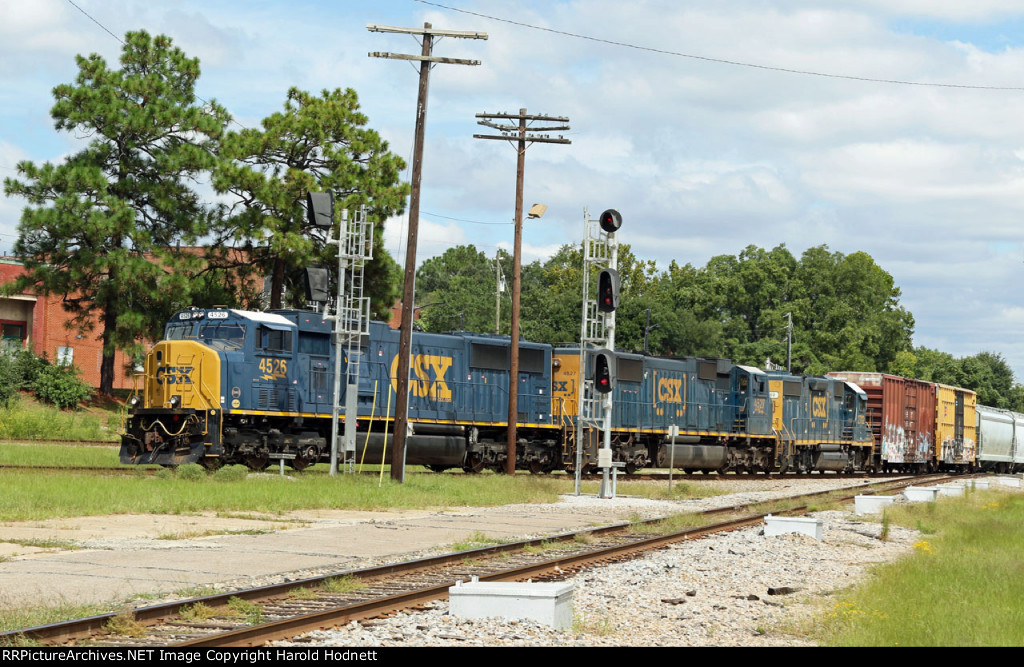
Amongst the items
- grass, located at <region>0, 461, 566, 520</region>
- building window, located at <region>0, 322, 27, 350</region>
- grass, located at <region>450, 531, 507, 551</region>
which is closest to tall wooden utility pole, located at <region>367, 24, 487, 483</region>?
grass, located at <region>0, 461, 566, 520</region>

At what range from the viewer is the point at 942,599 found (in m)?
12.1

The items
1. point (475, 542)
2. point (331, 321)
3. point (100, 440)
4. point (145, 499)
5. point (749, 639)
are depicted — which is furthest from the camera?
point (100, 440)

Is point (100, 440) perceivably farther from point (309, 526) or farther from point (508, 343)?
point (309, 526)

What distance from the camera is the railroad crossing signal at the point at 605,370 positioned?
25219 mm

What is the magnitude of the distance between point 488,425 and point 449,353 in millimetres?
2606

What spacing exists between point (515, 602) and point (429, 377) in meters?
22.1

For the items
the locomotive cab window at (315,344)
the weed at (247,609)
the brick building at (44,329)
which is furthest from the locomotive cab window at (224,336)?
the brick building at (44,329)

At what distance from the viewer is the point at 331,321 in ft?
95.5

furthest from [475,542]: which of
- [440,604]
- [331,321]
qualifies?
[331,321]

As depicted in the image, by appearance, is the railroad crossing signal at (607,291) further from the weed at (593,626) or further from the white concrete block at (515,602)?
the white concrete block at (515,602)

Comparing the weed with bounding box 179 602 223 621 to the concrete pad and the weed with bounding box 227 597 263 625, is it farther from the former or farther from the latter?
the concrete pad

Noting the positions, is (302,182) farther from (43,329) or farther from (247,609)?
(247,609)

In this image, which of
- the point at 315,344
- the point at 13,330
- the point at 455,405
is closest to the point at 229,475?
the point at 315,344

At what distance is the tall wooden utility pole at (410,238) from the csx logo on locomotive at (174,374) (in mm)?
4886
